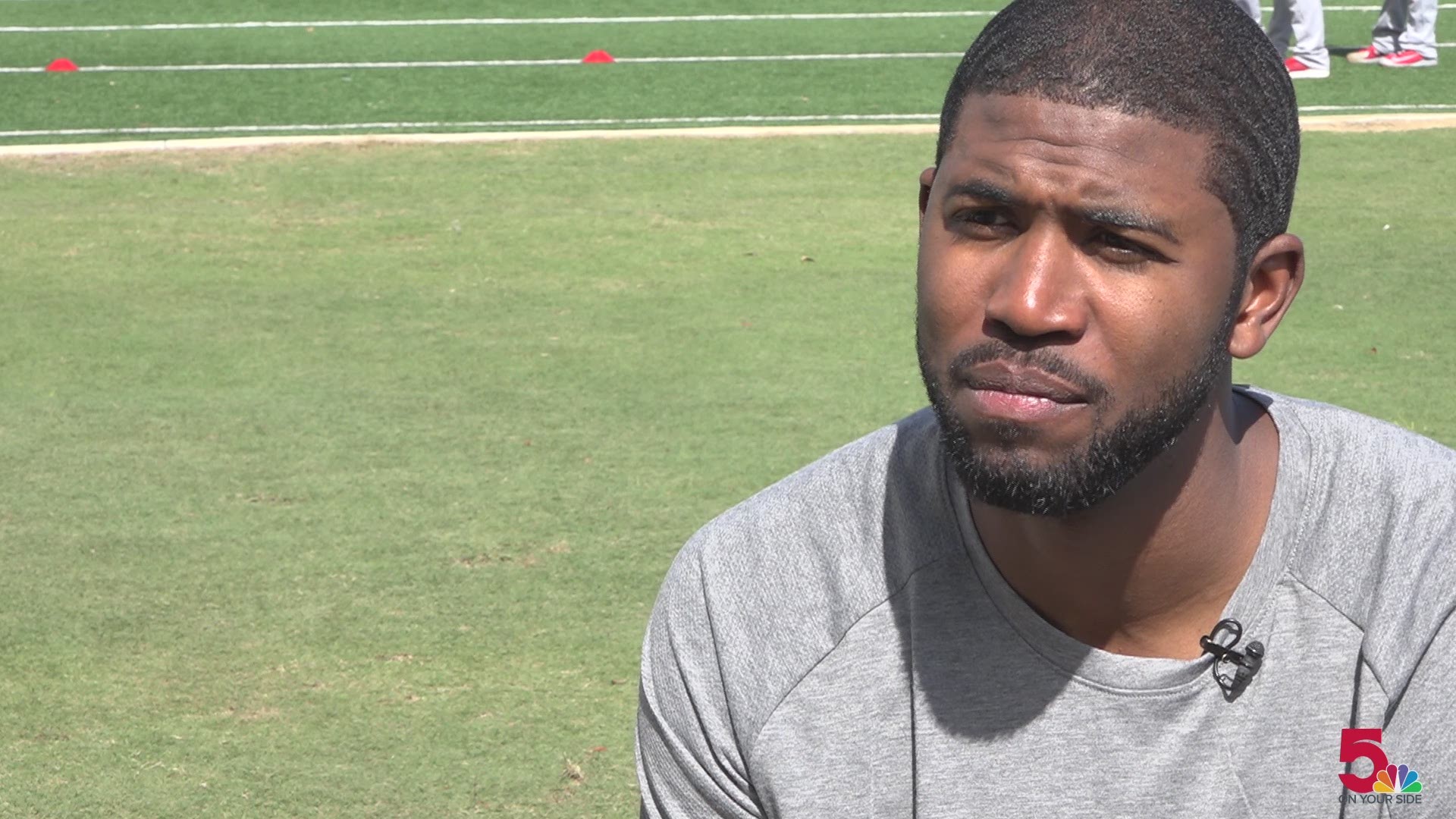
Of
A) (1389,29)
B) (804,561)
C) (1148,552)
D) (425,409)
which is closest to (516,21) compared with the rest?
(1389,29)

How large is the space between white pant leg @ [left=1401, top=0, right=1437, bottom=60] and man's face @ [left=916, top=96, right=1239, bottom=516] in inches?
474

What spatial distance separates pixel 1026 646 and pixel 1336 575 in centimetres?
36

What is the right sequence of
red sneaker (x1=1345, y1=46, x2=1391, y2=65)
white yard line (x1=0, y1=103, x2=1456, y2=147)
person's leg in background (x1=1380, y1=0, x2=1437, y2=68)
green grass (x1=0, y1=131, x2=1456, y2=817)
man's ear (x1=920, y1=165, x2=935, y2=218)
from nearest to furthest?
man's ear (x1=920, y1=165, x2=935, y2=218), green grass (x1=0, y1=131, x2=1456, y2=817), white yard line (x1=0, y1=103, x2=1456, y2=147), person's leg in background (x1=1380, y1=0, x2=1437, y2=68), red sneaker (x1=1345, y1=46, x2=1391, y2=65)

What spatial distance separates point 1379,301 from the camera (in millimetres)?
8078

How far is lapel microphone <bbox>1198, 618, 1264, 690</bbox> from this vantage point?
2.23 metres

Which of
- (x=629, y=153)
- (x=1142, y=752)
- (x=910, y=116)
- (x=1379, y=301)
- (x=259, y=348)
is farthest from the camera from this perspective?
(x=910, y=116)

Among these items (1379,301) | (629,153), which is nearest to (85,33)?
(629,153)

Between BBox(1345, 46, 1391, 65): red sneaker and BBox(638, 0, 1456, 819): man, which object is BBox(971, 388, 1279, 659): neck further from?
BBox(1345, 46, 1391, 65): red sneaker

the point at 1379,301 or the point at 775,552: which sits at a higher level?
the point at 775,552

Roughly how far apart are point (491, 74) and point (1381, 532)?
1236cm

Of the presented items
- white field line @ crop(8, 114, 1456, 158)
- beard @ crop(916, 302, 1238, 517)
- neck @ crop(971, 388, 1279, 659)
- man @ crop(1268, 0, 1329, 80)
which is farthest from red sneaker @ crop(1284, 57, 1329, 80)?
beard @ crop(916, 302, 1238, 517)

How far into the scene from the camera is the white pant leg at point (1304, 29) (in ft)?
42.8

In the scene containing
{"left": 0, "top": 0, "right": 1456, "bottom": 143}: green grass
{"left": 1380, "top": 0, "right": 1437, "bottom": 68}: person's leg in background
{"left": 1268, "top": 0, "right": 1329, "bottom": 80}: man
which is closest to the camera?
{"left": 0, "top": 0, "right": 1456, "bottom": 143}: green grass

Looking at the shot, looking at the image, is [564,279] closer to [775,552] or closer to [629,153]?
[629,153]
